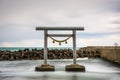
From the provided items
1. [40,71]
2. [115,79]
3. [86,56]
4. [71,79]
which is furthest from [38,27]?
[86,56]

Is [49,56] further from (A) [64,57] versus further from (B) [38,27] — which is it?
(B) [38,27]

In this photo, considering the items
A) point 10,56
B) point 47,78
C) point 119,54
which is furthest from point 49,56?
point 47,78

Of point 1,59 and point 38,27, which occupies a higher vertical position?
point 38,27

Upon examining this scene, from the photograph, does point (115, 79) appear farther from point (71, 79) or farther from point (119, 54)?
point (119, 54)

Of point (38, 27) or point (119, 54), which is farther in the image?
point (119, 54)

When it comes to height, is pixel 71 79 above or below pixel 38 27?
below

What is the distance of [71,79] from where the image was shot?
33.7 ft

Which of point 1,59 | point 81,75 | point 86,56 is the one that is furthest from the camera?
point 86,56

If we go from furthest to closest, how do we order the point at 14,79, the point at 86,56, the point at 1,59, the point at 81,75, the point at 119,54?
the point at 86,56, the point at 1,59, the point at 119,54, the point at 81,75, the point at 14,79

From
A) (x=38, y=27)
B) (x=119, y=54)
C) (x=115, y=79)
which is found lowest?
(x=115, y=79)

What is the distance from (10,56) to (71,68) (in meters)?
13.5

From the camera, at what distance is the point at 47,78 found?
10.4 meters

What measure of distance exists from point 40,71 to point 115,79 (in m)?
3.58

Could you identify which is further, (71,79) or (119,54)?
(119,54)
